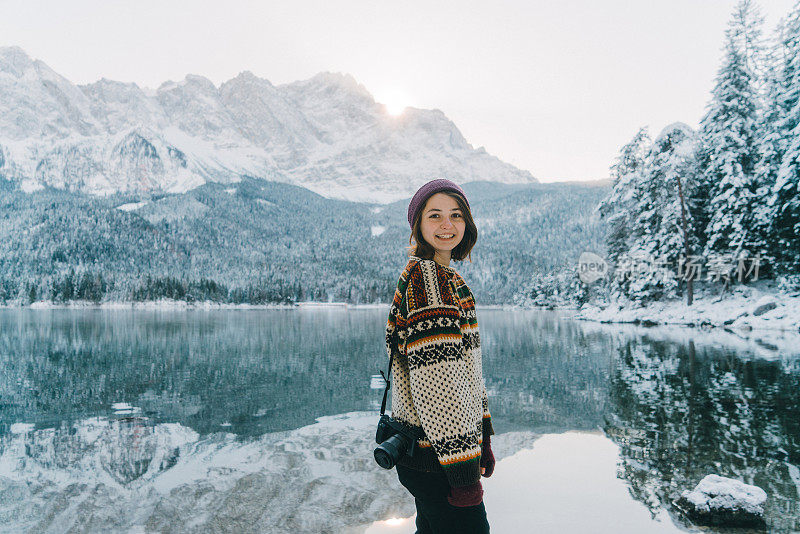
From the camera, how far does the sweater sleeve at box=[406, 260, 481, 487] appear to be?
81.8 inches

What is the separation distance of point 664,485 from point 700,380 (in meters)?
7.11

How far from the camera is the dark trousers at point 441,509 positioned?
88.1 inches

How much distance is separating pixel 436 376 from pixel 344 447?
5.41 meters

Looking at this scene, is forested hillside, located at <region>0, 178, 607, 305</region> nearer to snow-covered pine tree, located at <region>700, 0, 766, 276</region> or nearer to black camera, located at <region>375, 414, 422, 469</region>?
snow-covered pine tree, located at <region>700, 0, 766, 276</region>

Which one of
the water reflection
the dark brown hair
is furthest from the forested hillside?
the dark brown hair

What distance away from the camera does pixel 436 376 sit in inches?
83.2

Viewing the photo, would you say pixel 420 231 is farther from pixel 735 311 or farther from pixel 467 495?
pixel 735 311

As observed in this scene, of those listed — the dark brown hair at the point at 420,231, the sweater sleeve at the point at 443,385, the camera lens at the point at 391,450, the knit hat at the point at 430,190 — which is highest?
the knit hat at the point at 430,190

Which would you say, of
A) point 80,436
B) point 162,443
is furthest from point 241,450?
point 80,436

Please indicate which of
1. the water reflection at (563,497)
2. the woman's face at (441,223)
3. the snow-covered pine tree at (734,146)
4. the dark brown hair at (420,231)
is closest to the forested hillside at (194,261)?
the snow-covered pine tree at (734,146)

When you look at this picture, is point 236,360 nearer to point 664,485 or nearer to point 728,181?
point 664,485

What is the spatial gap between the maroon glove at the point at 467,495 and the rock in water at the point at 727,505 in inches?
130

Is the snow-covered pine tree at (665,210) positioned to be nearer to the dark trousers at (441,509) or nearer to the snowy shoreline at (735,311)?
the snowy shoreline at (735,311)

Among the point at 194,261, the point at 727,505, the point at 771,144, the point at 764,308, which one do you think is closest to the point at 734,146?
the point at 771,144
